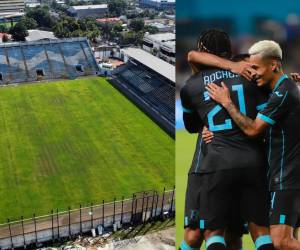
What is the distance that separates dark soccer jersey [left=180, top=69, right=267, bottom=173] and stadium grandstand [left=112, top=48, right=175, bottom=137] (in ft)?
55.7

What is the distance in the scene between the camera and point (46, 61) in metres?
30.8

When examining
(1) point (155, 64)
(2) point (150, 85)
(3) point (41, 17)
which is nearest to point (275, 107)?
(2) point (150, 85)

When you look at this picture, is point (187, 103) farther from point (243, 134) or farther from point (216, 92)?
point (243, 134)

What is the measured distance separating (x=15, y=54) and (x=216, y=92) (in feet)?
99.1

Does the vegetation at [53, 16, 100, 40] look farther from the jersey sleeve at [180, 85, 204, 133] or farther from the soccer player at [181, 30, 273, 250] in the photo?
the soccer player at [181, 30, 273, 250]

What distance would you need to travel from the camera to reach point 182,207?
3.49 meters

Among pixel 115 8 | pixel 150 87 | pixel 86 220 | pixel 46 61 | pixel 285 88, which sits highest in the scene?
pixel 285 88

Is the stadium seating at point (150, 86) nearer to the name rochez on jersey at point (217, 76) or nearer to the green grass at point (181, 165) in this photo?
the green grass at point (181, 165)

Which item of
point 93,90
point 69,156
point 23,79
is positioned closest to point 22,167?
point 69,156

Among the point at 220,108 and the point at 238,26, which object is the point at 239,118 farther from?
the point at 238,26

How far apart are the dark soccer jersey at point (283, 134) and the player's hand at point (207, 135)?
354 millimetres

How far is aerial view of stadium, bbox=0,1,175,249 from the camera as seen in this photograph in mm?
13820

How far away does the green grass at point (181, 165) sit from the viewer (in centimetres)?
335

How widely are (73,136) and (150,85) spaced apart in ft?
23.0
